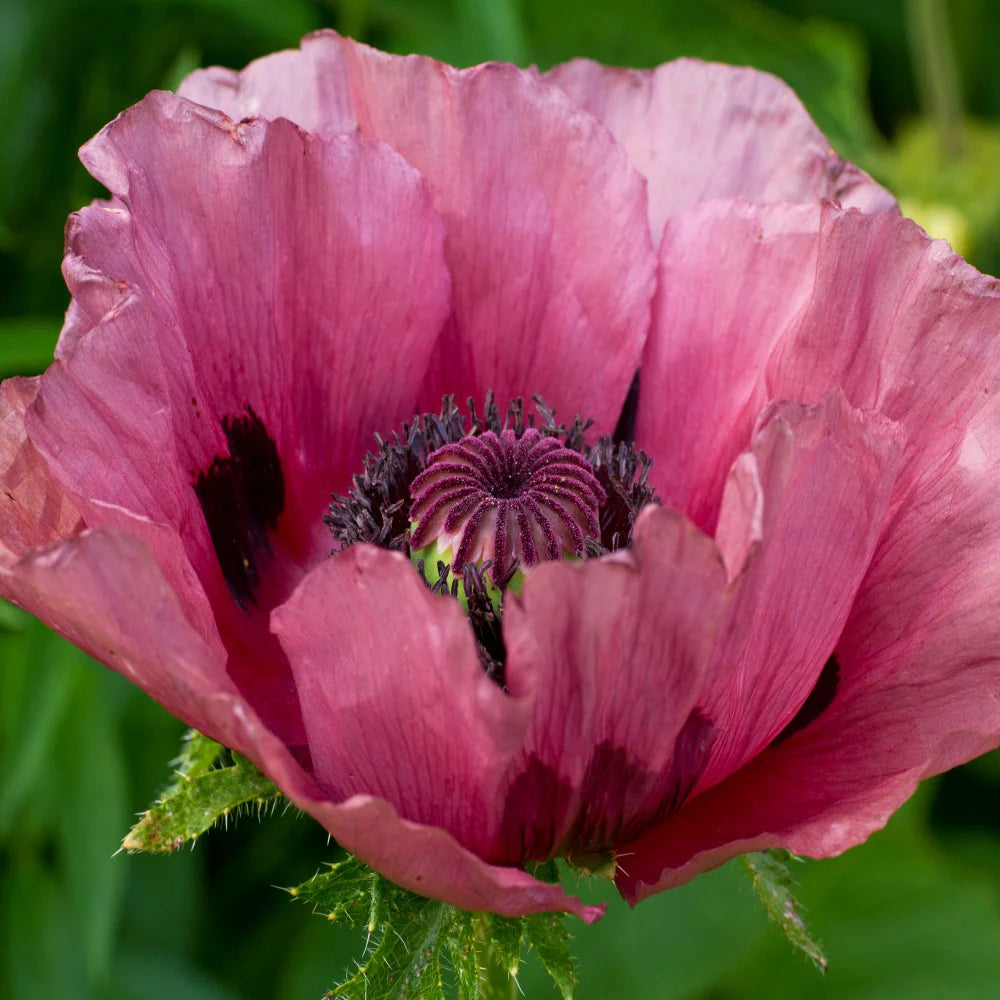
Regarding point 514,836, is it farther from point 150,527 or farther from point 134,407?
point 134,407

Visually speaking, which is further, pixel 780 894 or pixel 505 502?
pixel 505 502

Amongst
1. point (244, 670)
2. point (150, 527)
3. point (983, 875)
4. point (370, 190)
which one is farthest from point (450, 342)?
point (983, 875)

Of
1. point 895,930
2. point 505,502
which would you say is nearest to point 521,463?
point 505,502

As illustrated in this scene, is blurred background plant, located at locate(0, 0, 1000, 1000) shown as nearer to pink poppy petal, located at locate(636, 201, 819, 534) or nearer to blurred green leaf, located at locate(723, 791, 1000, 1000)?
blurred green leaf, located at locate(723, 791, 1000, 1000)

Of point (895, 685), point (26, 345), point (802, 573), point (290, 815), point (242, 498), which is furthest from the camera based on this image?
point (290, 815)

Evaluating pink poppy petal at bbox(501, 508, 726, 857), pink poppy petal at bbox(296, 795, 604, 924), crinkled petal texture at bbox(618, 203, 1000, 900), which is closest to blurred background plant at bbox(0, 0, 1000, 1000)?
crinkled petal texture at bbox(618, 203, 1000, 900)

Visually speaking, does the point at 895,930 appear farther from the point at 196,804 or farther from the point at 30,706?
the point at 196,804
